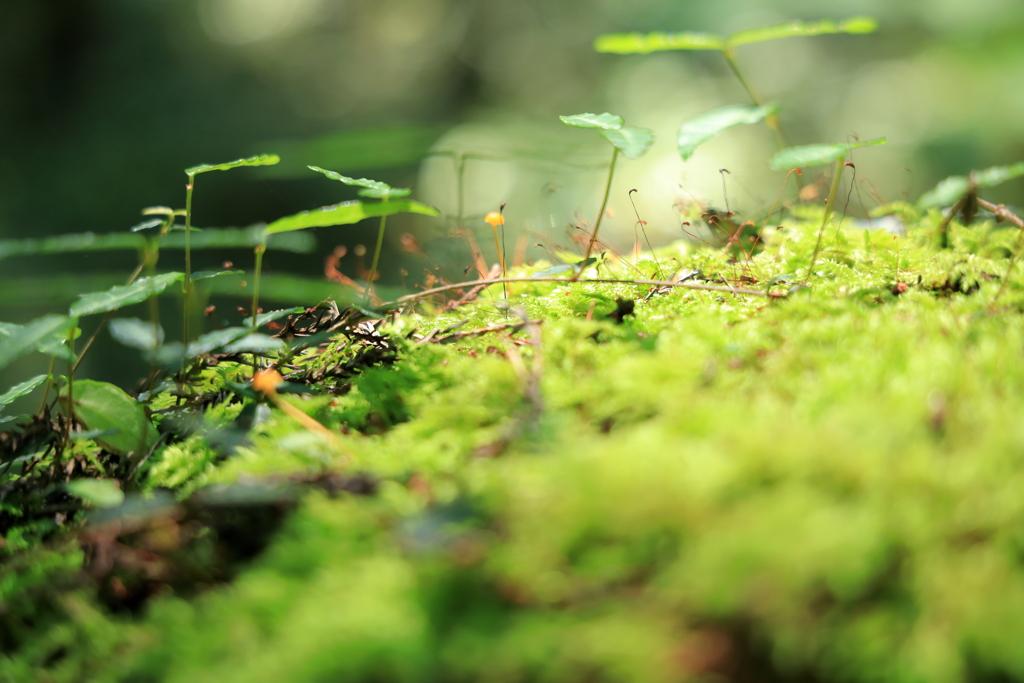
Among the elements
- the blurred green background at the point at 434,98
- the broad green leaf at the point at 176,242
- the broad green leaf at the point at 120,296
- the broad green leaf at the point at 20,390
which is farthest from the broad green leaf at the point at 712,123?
the blurred green background at the point at 434,98

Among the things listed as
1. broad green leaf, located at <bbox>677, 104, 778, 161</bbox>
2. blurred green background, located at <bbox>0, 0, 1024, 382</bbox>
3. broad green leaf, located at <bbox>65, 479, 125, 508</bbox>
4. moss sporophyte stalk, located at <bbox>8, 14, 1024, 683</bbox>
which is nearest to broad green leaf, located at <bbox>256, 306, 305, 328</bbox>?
moss sporophyte stalk, located at <bbox>8, 14, 1024, 683</bbox>

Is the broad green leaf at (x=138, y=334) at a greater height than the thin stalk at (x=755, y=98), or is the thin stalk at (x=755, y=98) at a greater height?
the thin stalk at (x=755, y=98)

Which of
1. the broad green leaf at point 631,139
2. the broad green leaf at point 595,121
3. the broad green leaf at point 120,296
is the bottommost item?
the broad green leaf at point 120,296

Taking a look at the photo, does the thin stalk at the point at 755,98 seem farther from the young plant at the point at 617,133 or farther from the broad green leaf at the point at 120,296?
the broad green leaf at the point at 120,296

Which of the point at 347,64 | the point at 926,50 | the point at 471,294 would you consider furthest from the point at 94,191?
the point at 926,50

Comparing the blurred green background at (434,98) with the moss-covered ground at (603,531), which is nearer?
the moss-covered ground at (603,531)

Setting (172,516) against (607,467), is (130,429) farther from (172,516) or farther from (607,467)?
(607,467)

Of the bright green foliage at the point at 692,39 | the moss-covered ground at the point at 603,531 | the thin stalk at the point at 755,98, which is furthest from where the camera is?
the thin stalk at the point at 755,98
